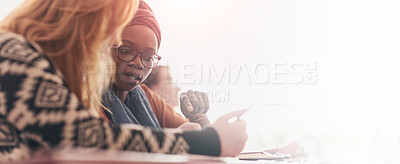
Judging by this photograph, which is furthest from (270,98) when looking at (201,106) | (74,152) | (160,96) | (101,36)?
(74,152)

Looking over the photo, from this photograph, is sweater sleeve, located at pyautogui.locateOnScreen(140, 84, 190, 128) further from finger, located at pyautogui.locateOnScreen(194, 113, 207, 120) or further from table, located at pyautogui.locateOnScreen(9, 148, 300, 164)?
table, located at pyautogui.locateOnScreen(9, 148, 300, 164)

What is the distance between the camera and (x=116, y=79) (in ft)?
3.42

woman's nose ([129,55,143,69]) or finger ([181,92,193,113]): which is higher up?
woman's nose ([129,55,143,69])

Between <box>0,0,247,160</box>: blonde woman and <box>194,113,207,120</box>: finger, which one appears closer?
<box>0,0,247,160</box>: blonde woman

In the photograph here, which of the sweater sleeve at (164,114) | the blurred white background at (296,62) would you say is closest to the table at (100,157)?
the sweater sleeve at (164,114)

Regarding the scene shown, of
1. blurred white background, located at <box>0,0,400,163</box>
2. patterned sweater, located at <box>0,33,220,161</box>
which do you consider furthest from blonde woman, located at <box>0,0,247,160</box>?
blurred white background, located at <box>0,0,400,163</box>

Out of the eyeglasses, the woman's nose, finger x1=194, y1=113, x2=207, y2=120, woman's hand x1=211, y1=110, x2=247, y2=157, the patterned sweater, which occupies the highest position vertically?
the eyeglasses

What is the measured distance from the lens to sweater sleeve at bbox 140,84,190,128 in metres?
1.29

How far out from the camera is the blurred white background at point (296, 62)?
5.40 feet

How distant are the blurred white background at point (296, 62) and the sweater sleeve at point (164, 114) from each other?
0.25 m

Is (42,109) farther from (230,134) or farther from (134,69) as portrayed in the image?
(134,69)

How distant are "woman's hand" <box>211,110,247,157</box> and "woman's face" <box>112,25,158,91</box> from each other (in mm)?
485

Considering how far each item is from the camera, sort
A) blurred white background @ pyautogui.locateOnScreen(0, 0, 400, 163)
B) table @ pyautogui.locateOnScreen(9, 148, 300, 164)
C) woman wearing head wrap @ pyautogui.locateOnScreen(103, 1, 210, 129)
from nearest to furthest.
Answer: table @ pyautogui.locateOnScreen(9, 148, 300, 164) → woman wearing head wrap @ pyautogui.locateOnScreen(103, 1, 210, 129) → blurred white background @ pyautogui.locateOnScreen(0, 0, 400, 163)

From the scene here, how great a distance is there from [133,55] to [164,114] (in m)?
0.33
